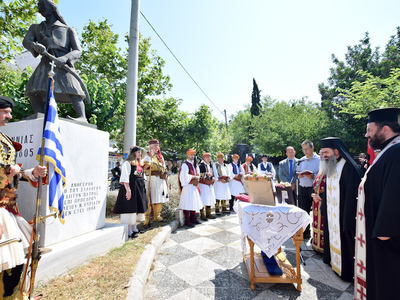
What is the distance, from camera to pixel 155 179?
20.0 ft

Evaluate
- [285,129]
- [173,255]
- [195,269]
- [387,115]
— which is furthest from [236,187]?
[285,129]

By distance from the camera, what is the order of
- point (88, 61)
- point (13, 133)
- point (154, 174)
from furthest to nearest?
point (88, 61)
point (154, 174)
point (13, 133)

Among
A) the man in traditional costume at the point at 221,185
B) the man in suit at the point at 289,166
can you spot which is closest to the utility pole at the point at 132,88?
the man in traditional costume at the point at 221,185

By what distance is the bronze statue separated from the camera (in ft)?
12.0

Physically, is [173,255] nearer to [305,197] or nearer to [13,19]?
[305,197]

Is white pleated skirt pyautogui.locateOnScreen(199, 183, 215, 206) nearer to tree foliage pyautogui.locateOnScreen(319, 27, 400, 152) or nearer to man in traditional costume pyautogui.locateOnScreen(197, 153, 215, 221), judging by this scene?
man in traditional costume pyautogui.locateOnScreen(197, 153, 215, 221)

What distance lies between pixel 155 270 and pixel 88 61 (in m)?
10.7

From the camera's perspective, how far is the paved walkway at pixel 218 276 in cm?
290

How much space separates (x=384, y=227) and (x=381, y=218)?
80 millimetres

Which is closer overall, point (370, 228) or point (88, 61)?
point (370, 228)

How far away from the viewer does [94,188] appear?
4.06 metres

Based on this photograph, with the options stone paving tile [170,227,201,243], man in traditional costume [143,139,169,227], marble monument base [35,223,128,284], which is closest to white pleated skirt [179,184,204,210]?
man in traditional costume [143,139,169,227]

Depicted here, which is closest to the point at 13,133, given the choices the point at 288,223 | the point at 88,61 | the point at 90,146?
the point at 90,146

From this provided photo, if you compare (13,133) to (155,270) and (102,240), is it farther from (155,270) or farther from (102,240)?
(155,270)
